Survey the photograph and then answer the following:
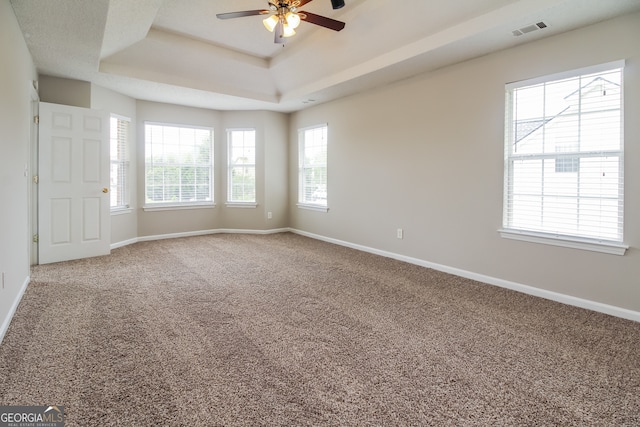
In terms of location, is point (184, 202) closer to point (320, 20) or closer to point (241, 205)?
point (241, 205)

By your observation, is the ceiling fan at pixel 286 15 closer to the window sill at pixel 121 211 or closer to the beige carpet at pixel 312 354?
the beige carpet at pixel 312 354

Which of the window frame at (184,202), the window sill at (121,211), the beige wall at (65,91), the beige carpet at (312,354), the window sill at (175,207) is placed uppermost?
the beige wall at (65,91)

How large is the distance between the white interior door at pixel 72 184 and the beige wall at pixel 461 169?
354cm

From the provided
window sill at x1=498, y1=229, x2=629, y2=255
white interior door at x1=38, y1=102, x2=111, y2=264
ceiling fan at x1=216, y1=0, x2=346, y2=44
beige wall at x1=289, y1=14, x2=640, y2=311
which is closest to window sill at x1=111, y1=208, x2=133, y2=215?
white interior door at x1=38, y1=102, x2=111, y2=264

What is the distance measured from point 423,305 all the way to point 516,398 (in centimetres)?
136

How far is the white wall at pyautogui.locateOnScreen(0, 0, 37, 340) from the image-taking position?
259cm

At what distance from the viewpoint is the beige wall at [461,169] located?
2914 millimetres

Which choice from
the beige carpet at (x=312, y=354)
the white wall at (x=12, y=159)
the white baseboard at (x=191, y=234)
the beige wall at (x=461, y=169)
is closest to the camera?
the beige carpet at (x=312, y=354)

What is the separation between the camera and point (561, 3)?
8.82ft

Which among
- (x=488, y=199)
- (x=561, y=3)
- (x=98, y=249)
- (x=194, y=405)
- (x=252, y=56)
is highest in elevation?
(x=252, y=56)

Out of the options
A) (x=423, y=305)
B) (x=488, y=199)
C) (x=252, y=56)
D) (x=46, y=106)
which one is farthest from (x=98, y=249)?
(x=488, y=199)

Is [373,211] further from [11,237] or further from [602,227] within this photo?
[11,237]

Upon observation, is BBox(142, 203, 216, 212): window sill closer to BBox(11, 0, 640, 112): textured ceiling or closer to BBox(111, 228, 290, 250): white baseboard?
BBox(111, 228, 290, 250): white baseboard

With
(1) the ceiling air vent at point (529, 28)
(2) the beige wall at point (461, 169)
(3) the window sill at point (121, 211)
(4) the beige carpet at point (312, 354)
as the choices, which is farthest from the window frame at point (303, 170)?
(1) the ceiling air vent at point (529, 28)
